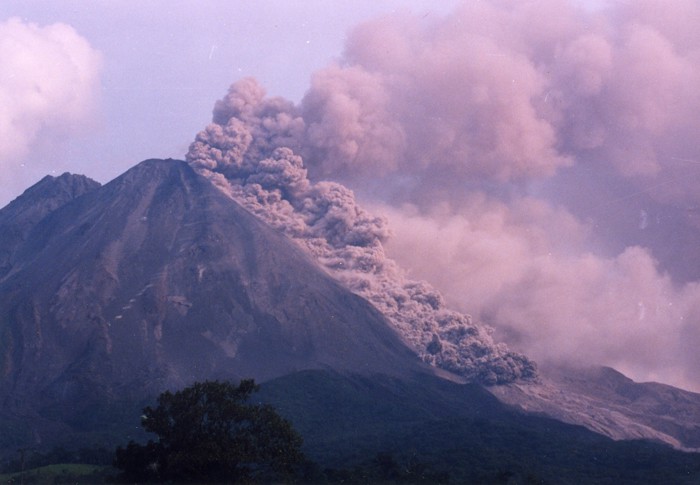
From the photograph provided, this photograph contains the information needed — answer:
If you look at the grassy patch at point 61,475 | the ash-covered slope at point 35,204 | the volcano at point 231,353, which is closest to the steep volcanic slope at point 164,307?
the volcano at point 231,353

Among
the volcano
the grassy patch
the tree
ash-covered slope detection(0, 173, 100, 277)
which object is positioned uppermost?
ash-covered slope detection(0, 173, 100, 277)

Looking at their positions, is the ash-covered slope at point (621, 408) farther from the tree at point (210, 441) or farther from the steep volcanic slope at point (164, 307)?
the tree at point (210, 441)

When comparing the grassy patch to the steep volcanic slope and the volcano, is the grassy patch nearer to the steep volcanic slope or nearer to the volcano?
the volcano

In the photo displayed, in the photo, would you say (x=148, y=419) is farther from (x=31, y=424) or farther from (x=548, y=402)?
(x=548, y=402)

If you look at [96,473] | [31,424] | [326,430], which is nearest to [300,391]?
[326,430]

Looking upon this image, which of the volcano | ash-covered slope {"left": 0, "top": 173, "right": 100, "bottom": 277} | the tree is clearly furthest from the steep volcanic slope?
the tree

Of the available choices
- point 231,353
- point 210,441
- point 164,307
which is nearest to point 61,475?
point 210,441
